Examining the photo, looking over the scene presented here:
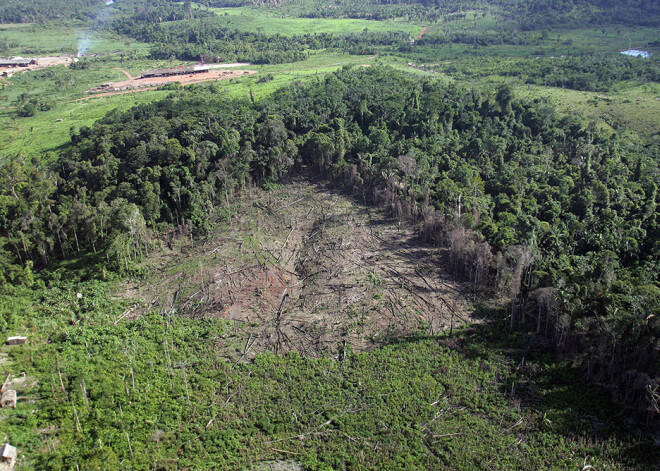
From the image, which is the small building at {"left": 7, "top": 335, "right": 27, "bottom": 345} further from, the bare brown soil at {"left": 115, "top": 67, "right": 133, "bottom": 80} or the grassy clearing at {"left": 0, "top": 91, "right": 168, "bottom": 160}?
the bare brown soil at {"left": 115, "top": 67, "right": 133, "bottom": 80}

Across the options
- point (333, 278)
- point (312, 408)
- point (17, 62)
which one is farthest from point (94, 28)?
point (312, 408)

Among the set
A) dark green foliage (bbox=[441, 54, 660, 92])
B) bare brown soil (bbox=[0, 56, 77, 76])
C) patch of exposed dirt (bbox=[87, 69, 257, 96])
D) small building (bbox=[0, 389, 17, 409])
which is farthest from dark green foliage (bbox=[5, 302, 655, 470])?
bare brown soil (bbox=[0, 56, 77, 76])

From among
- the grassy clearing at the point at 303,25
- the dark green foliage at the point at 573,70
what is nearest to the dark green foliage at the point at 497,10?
the grassy clearing at the point at 303,25

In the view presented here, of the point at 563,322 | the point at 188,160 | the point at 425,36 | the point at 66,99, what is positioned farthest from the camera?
the point at 425,36

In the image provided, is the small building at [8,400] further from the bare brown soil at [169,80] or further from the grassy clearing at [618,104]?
the bare brown soil at [169,80]

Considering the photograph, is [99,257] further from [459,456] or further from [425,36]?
[425,36]

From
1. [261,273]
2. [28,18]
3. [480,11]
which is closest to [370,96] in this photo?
[261,273]
